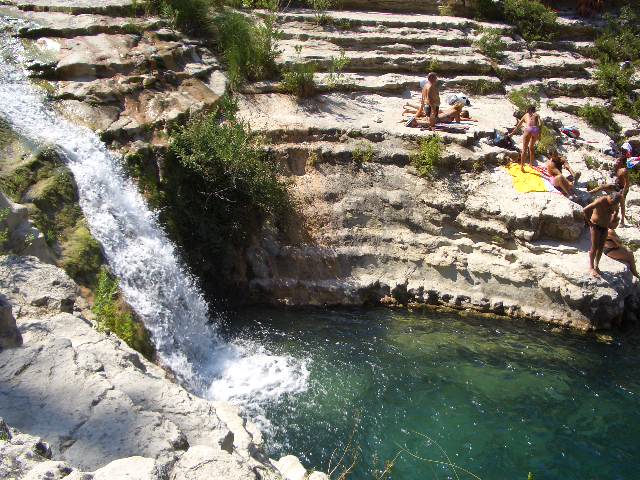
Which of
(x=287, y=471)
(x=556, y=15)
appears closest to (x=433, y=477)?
(x=287, y=471)

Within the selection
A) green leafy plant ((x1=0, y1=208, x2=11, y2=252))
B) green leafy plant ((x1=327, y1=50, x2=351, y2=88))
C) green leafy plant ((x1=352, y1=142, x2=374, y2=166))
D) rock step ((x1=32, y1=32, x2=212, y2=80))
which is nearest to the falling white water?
rock step ((x1=32, y1=32, x2=212, y2=80))

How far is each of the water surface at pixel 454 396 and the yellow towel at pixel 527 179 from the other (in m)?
2.08

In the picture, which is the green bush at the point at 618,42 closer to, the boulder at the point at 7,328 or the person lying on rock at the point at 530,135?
the person lying on rock at the point at 530,135

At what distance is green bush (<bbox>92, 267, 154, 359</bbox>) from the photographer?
523 cm

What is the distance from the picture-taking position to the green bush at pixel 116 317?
5.23m

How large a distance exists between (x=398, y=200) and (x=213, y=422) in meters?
5.63

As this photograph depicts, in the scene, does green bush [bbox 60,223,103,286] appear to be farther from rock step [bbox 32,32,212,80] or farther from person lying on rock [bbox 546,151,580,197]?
person lying on rock [bbox 546,151,580,197]

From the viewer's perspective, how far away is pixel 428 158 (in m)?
8.77

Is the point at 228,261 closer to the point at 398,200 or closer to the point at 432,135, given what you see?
the point at 398,200

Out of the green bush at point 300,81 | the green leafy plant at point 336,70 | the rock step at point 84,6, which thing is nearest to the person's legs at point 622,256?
the green leafy plant at point 336,70

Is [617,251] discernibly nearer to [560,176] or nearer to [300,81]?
[560,176]

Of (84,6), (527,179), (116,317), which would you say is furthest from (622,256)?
(84,6)

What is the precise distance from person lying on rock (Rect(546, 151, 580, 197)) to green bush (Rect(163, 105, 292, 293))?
4.18m

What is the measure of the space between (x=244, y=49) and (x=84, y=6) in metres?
2.74
